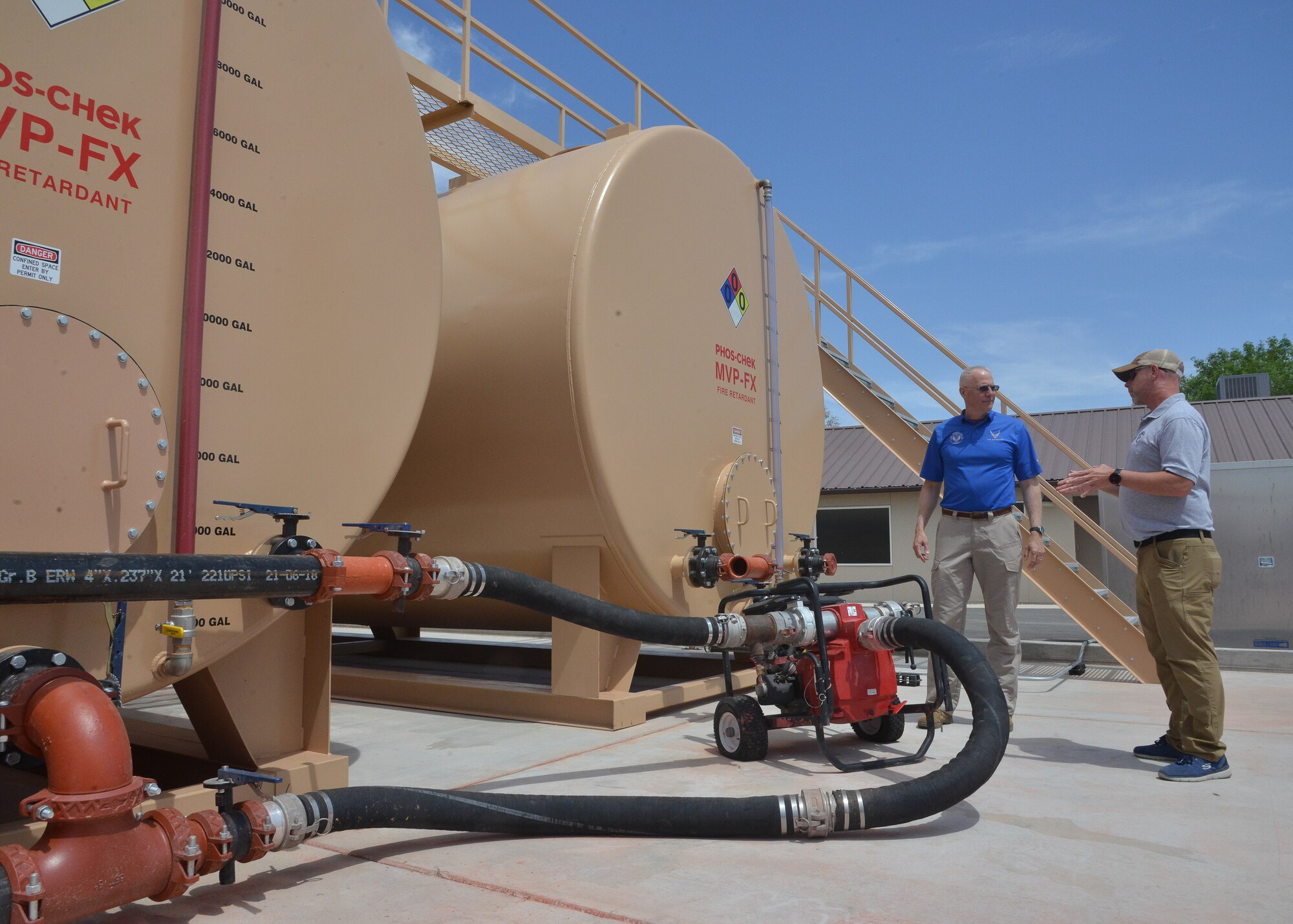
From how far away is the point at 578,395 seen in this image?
4445mm

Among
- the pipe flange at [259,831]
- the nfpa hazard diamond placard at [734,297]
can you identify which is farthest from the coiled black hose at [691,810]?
the nfpa hazard diamond placard at [734,297]

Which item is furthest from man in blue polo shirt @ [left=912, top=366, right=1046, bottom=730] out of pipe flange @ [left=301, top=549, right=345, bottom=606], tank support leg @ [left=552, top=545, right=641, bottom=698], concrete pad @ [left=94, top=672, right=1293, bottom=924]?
pipe flange @ [left=301, top=549, right=345, bottom=606]

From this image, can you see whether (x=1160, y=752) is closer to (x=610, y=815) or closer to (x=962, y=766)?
(x=962, y=766)

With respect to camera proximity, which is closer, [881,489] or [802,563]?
[802,563]

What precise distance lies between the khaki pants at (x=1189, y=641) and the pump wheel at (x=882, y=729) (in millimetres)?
1068

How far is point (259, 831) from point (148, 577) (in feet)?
2.18

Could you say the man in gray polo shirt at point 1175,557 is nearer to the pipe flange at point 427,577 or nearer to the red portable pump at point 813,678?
the red portable pump at point 813,678

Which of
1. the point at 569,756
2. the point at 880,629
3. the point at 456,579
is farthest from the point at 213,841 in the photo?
the point at 880,629

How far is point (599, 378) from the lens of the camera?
452cm

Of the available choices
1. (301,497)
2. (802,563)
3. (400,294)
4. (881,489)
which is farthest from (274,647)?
(881,489)

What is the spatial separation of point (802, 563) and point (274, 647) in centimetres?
296

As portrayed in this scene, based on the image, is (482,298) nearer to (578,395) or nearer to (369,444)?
(578,395)

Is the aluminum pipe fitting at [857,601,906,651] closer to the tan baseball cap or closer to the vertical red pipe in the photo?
the tan baseball cap

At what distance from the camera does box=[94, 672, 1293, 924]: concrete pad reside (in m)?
2.34
